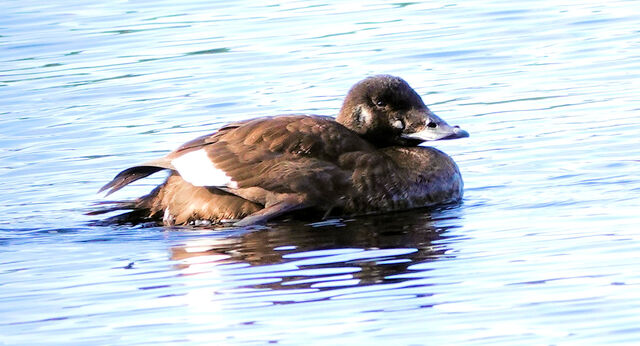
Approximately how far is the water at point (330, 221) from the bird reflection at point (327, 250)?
0.9 inches

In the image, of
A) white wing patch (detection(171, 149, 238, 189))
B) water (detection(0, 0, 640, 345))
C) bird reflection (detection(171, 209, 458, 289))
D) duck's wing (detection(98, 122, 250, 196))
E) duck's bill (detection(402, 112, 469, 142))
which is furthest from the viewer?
duck's bill (detection(402, 112, 469, 142))

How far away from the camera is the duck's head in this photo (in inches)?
404

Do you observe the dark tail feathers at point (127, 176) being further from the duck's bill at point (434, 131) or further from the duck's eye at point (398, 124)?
the duck's bill at point (434, 131)

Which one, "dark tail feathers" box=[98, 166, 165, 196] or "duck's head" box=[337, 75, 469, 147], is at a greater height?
"duck's head" box=[337, 75, 469, 147]

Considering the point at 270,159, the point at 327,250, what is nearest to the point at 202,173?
the point at 270,159

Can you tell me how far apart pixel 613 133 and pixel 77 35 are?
23.4ft

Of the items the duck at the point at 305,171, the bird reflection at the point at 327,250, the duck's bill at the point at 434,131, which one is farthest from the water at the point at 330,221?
the duck's bill at the point at 434,131

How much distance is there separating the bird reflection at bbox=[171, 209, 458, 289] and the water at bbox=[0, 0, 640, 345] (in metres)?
0.02

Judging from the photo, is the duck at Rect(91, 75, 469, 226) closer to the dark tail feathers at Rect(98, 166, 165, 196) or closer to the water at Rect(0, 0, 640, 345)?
the dark tail feathers at Rect(98, 166, 165, 196)

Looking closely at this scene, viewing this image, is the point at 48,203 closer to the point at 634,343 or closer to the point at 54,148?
the point at 54,148

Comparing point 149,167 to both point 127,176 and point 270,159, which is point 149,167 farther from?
point 270,159

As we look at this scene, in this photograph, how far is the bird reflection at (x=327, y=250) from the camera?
8133 mm

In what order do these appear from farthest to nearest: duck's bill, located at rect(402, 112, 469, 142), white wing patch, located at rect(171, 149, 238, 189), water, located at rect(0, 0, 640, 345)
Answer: duck's bill, located at rect(402, 112, 469, 142) → white wing patch, located at rect(171, 149, 238, 189) → water, located at rect(0, 0, 640, 345)

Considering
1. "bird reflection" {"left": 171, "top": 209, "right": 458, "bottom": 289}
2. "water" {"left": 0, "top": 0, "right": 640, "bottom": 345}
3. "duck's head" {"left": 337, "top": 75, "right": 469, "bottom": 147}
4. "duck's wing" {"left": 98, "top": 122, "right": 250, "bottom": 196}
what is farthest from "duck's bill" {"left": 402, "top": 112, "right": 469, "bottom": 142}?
"duck's wing" {"left": 98, "top": 122, "right": 250, "bottom": 196}
